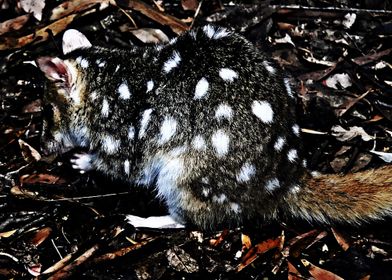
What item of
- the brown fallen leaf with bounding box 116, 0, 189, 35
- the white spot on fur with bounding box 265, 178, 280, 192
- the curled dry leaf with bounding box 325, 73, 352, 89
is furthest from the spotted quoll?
the brown fallen leaf with bounding box 116, 0, 189, 35

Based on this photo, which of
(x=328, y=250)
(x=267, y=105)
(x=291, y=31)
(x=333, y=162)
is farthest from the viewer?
(x=291, y=31)

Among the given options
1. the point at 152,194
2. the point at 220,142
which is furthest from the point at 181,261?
the point at 220,142

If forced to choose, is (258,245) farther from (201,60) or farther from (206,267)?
(201,60)

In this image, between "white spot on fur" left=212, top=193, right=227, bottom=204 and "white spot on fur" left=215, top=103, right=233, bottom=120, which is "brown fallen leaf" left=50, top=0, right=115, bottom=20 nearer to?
"white spot on fur" left=215, top=103, right=233, bottom=120

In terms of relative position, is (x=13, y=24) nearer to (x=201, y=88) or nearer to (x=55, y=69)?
(x=55, y=69)

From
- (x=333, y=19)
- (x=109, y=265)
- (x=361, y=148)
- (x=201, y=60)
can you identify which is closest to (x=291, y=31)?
(x=333, y=19)

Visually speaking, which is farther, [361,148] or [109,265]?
[361,148]

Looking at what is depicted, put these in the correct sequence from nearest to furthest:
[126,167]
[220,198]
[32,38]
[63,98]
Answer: [220,198] → [126,167] → [63,98] → [32,38]
